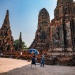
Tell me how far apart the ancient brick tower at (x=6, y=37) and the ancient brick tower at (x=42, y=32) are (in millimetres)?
7888

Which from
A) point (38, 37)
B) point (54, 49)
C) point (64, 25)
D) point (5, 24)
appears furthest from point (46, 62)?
point (5, 24)

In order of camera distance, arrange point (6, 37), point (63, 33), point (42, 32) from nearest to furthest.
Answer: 1. point (63, 33)
2. point (42, 32)
3. point (6, 37)

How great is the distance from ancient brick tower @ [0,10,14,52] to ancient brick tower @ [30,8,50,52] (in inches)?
311

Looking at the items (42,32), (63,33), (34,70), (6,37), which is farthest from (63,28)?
(6,37)

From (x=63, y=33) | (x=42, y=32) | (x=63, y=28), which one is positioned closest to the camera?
(x=63, y=33)

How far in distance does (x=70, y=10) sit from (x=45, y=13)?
2110cm

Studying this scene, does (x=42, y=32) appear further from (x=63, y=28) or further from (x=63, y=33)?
(x=63, y=33)

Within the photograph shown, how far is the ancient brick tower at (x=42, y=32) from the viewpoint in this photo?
3485cm

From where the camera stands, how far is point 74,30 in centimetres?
1627

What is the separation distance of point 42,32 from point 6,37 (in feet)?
35.2

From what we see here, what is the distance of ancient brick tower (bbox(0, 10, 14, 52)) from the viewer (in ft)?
130

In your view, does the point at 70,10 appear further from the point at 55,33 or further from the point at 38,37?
the point at 38,37

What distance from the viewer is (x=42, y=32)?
36.5 metres

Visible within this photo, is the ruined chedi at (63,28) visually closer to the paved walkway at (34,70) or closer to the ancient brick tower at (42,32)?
the paved walkway at (34,70)
